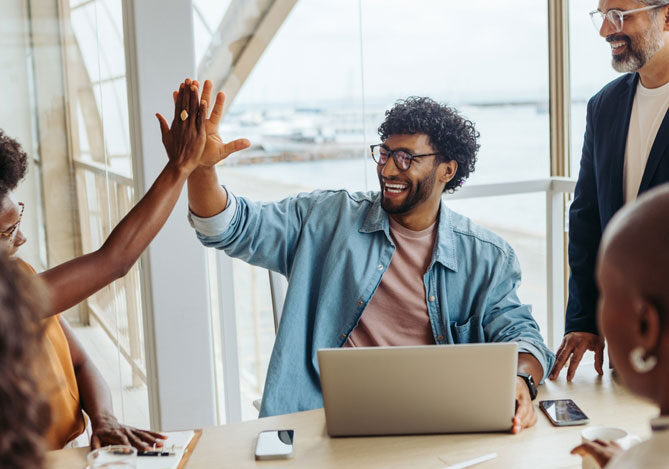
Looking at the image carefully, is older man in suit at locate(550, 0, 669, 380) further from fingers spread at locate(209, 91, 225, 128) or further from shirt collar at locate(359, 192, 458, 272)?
fingers spread at locate(209, 91, 225, 128)

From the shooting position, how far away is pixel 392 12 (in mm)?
2912

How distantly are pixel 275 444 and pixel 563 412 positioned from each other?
0.61 meters

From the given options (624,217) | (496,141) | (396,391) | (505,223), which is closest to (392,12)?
(496,141)

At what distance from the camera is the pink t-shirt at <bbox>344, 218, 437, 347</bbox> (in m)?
2.01

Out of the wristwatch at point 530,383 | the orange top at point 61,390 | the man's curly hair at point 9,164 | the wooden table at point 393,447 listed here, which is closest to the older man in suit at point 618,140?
the wristwatch at point 530,383

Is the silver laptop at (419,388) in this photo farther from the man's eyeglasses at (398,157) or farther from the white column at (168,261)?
the white column at (168,261)

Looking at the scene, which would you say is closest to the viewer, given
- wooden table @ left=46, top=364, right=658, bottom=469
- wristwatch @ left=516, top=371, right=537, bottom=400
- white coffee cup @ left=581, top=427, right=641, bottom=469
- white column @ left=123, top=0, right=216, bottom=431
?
white coffee cup @ left=581, top=427, right=641, bottom=469

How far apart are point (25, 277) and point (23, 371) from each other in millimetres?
90

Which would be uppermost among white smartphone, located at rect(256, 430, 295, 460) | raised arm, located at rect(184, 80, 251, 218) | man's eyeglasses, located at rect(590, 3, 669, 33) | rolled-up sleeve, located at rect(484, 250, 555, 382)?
man's eyeglasses, located at rect(590, 3, 669, 33)

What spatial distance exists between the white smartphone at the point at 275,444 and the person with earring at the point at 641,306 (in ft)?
2.13

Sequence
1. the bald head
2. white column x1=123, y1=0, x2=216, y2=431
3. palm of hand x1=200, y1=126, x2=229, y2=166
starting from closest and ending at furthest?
the bald head → palm of hand x1=200, y1=126, x2=229, y2=166 → white column x1=123, y1=0, x2=216, y2=431

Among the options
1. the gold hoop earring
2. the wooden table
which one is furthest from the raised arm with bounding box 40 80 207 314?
the gold hoop earring

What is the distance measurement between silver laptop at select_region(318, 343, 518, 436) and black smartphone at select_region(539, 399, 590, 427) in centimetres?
13

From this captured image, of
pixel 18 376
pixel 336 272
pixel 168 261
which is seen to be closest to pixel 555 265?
pixel 336 272
